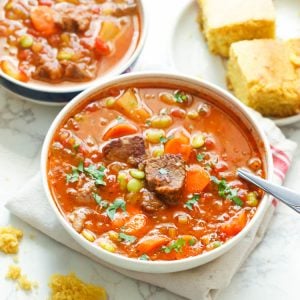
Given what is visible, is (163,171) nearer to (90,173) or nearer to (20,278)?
(90,173)

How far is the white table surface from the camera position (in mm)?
3229

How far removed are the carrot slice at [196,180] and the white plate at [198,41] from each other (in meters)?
0.91

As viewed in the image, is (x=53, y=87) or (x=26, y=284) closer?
(x=26, y=284)

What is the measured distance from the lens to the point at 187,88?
11.1ft

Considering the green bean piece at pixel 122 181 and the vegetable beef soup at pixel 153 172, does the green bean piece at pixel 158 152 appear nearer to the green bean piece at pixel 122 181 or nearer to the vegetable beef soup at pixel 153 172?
the vegetable beef soup at pixel 153 172

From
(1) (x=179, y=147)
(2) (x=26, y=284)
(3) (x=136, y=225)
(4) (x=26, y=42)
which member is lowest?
(2) (x=26, y=284)

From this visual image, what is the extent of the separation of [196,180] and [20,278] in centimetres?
90

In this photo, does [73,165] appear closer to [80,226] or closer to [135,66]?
[80,226]

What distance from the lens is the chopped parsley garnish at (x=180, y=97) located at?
11.0 feet

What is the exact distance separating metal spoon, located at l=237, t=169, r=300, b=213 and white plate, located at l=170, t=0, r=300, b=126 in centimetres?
93

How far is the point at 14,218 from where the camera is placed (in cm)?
339

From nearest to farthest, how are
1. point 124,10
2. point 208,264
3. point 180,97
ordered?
point 208,264 → point 180,97 → point 124,10

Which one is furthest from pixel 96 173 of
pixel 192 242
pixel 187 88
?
pixel 187 88

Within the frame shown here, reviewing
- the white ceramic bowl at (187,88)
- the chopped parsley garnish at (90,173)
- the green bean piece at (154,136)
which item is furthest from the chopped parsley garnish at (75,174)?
the green bean piece at (154,136)
